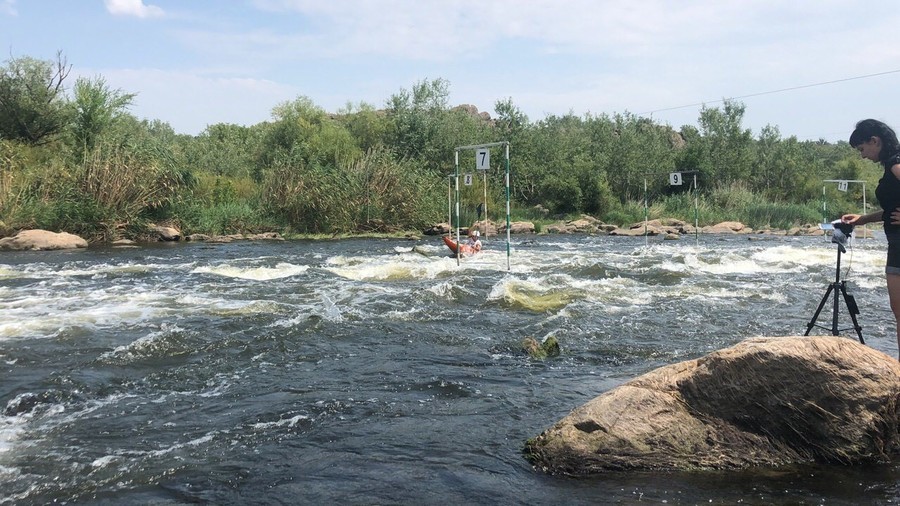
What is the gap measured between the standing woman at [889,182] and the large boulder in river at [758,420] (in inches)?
31.4

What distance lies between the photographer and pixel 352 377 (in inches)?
292

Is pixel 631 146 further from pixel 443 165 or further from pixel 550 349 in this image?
pixel 550 349

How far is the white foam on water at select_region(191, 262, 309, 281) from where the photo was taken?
16953 mm

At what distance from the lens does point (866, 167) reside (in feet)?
206

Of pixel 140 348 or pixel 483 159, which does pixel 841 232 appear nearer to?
pixel 140 348

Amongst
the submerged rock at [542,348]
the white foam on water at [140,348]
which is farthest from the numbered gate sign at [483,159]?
the white foam on water at [140,348]

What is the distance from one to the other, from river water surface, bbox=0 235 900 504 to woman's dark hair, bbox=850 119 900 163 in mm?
2506

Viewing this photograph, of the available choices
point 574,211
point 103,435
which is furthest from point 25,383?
point 574,211

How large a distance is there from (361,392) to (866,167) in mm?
68929

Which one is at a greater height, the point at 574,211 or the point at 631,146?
the point at 631,146

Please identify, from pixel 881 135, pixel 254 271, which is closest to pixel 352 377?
pixel 881 135

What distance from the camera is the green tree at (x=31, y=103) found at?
38.3 metres

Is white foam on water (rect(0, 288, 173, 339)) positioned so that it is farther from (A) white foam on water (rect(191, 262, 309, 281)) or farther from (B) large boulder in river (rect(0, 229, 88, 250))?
(B) large boulder in river (rect(0, 229, 88, 250))

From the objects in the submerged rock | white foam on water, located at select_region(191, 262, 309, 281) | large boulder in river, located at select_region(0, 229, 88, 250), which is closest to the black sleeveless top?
the submerged rock
